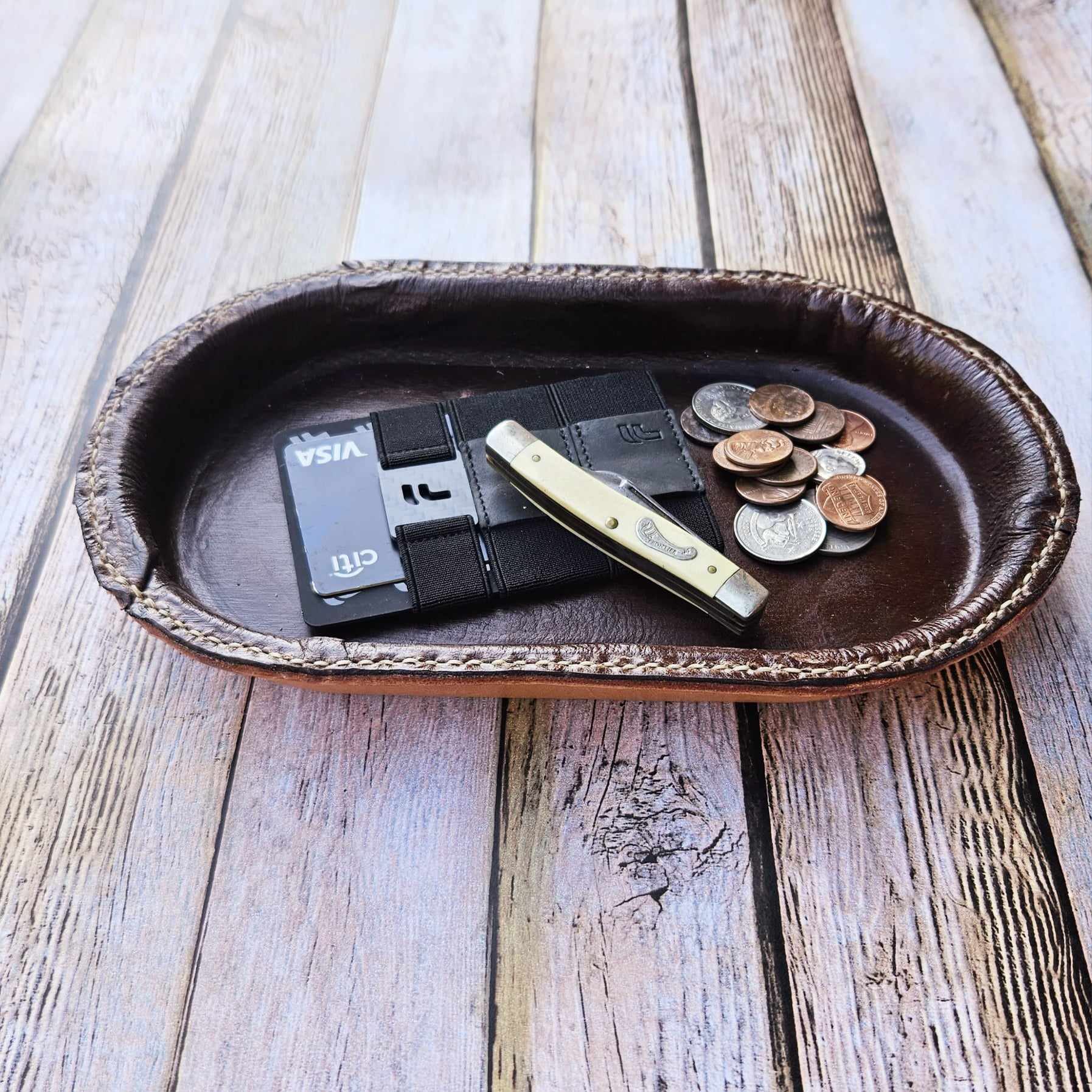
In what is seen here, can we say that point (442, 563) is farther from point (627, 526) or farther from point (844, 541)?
point (844, 541)

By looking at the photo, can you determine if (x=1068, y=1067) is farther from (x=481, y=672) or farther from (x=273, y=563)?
(x=273, y=563)

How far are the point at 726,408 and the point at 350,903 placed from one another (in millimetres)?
617

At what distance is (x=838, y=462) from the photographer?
0.96 m

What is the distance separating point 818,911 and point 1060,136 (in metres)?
1.24

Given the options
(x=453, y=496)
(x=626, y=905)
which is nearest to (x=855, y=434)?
(x=453, y=496)

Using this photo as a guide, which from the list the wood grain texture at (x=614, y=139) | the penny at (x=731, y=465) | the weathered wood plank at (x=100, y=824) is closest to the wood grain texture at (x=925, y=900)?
the penny at (x=731, y=465)

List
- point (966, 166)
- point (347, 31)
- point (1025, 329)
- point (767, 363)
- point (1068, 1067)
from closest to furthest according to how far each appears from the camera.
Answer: point (1068, 1067) → point (767, 363) → point (1025, 329) → point (966, 166) → point (347, 31)

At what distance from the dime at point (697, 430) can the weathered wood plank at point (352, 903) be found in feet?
1.18

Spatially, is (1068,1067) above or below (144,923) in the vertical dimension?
below

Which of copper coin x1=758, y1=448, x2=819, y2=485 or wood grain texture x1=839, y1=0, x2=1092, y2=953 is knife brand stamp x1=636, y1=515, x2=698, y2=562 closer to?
copper coin x1=758, y1=448, x2=819, y2=485

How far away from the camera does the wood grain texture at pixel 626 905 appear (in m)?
0.71

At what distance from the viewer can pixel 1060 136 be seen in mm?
1386

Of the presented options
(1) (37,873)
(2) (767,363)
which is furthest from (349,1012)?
(2) (767,363)

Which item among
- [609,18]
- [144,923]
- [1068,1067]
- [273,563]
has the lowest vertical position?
[1068,1067]
